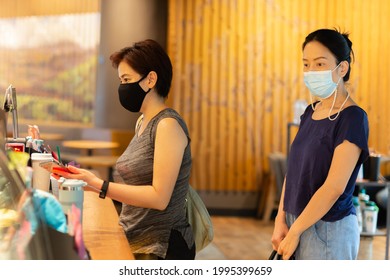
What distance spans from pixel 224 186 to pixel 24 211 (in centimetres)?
585

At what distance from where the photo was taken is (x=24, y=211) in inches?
56.1

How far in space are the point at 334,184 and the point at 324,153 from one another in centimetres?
11

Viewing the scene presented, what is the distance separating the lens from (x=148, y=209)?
218 cm

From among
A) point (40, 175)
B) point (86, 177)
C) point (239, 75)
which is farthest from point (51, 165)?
point (239, 75)

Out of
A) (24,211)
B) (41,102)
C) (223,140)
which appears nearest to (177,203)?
(24,211)

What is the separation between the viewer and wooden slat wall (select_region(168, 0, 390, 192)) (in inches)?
280

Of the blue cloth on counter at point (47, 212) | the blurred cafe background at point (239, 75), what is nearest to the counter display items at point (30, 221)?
the blue cloth on counter at point (47, 212)

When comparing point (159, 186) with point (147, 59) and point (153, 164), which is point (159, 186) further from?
point (147, 59)

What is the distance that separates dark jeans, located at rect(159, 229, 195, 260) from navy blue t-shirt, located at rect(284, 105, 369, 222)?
0.38 metres

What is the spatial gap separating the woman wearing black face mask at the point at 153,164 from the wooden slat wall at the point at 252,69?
16.1 feet

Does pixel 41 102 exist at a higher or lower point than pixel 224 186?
higher

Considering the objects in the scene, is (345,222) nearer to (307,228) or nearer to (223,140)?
(307,228)
